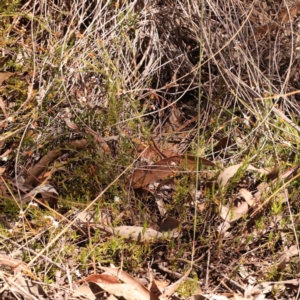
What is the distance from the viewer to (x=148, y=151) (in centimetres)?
228

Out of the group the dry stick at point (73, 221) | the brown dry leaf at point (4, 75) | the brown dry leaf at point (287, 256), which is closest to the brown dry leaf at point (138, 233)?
the dry stick at point (73, 221)

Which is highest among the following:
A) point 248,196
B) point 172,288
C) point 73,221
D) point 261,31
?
point 261,31

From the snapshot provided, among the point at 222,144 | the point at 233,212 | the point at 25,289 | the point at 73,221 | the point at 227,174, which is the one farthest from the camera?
the point at 222,144

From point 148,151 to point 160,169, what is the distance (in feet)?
0.46

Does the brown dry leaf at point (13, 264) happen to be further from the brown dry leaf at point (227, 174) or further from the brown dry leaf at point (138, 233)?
the brown dry leaf at point (227, 174)

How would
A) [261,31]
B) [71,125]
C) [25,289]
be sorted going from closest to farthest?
[25,289] < [71,125] < [261,31]

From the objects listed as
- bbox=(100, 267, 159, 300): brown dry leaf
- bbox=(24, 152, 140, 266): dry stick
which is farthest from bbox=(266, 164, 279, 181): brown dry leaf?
bbox=(100, 267, 159, 300): brown dry leaf

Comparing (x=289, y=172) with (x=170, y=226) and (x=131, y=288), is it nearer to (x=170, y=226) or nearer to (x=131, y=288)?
(x=170, y=226)

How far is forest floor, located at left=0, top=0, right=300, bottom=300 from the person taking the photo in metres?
1.95

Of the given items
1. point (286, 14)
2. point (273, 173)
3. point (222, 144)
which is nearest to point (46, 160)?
point (222, 144)

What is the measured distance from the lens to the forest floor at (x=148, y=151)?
6.40ft

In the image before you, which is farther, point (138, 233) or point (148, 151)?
point (148, 151)

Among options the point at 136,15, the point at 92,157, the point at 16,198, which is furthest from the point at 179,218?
the point at 136,15

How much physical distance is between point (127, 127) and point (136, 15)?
0.62 metres
